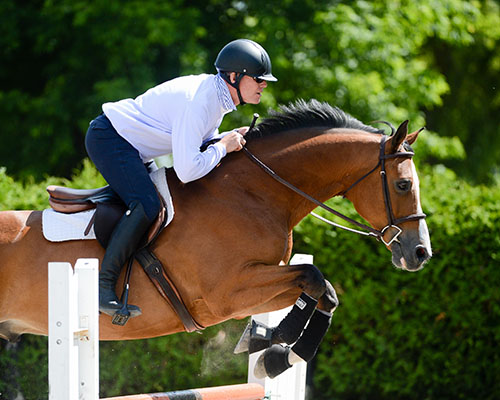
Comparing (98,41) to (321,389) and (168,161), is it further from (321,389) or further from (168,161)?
(321,389)

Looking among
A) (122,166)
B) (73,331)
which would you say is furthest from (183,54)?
(73,331)

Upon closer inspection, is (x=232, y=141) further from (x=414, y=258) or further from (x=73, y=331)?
(x=73, y=331)

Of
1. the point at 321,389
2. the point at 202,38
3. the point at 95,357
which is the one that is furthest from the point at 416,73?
the point at 95,357

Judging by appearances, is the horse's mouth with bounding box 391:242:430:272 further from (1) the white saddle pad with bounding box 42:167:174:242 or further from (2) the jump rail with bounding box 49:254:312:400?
(2) the jump rail with bounding box 49:254:312:400

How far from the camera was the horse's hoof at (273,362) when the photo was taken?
429 cm

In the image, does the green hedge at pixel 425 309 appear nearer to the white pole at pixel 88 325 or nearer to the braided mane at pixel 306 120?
the braided mane at pixel 306 120

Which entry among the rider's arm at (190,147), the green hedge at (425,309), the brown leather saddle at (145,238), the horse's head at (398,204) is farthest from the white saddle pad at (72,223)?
the green hedge at (425,309)

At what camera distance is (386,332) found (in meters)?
6.59

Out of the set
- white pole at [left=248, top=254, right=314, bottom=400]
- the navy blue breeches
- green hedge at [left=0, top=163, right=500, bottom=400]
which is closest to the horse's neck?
white pole at [left=248, top=254, right=314, bottom=400]

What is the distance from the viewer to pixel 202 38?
1316 cm

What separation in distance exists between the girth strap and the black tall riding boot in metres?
0.14

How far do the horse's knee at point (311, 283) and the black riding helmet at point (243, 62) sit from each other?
44.6 inches

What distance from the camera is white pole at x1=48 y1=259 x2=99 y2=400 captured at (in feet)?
10.8

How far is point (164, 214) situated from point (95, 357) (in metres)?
0.99
